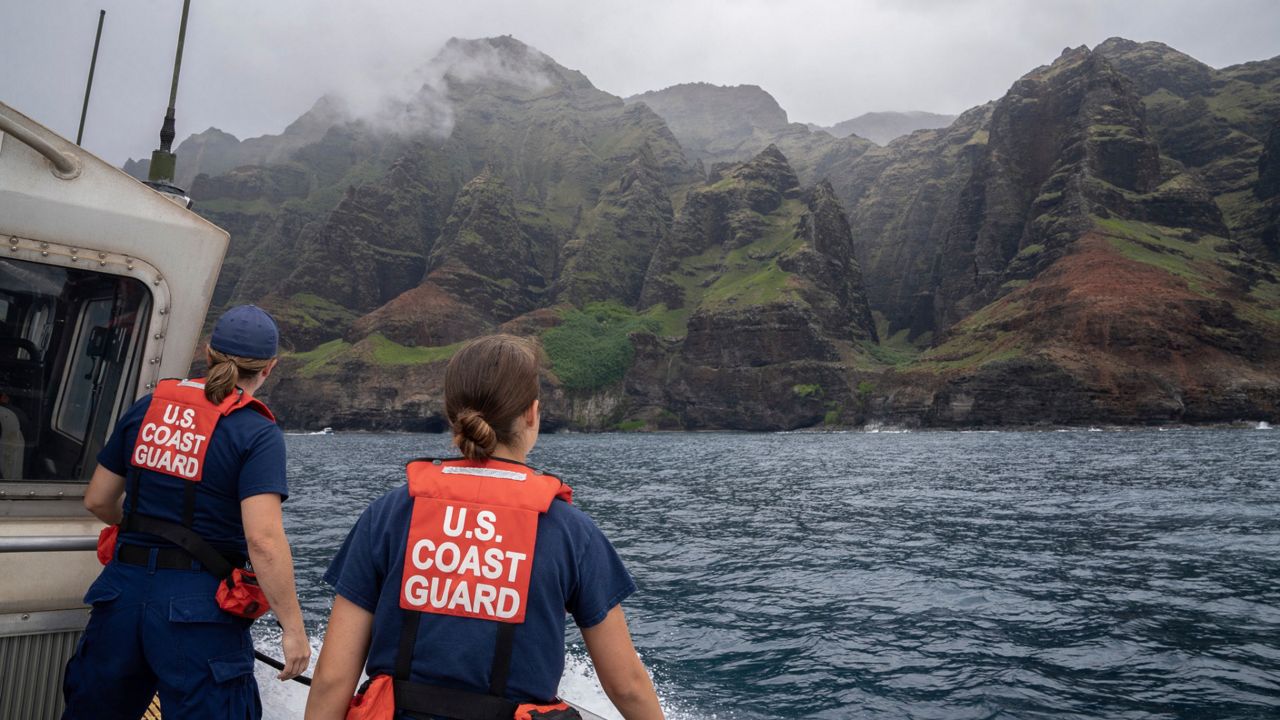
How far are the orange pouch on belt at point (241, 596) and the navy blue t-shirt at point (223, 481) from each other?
0.16 meters

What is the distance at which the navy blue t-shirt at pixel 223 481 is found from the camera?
3.20 metres

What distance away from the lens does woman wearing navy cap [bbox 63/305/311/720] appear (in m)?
3.08

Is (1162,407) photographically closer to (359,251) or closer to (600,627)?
(600,627)

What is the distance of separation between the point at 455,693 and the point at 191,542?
75.1 inches

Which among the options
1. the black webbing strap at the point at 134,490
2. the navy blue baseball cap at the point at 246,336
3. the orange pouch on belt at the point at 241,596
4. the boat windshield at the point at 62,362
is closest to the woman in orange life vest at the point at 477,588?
the orange pouch on belt at the point at 241,596

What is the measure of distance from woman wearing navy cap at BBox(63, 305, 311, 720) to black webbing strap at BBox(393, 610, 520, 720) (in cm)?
128

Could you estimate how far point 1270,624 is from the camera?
390 inches

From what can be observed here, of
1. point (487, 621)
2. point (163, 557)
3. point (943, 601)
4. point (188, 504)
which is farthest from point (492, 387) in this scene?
point (943, 601)

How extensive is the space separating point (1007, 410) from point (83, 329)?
112m

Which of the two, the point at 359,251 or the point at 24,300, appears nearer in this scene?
the point at 24,300

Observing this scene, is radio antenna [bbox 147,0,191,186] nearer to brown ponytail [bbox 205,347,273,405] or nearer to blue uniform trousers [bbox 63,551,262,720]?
brown ponytail [bbox 205,347,273,405]

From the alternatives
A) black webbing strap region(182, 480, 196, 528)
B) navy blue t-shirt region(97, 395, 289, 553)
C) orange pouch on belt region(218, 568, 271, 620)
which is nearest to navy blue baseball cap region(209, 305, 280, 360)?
navy blue t-shirt region(97, 395, 289, 553)

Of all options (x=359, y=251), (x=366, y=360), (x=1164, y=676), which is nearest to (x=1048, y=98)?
(x=366, y=360)

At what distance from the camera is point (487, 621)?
2.00m
